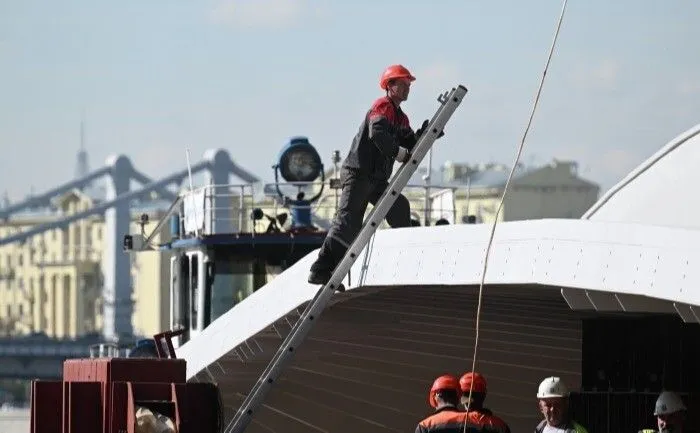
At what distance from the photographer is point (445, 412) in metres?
12.8

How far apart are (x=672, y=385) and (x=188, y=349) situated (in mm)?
5729

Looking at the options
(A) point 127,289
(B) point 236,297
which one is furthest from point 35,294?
(B) point 236,297

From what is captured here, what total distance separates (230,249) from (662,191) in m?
7.40

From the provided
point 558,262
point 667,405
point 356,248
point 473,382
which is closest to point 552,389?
point 473,382

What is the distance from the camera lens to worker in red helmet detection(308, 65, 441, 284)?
15.1 metres

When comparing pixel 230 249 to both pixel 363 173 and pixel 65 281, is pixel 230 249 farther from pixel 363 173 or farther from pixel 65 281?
pixel 65 281

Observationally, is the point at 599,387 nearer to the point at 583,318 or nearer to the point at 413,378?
the point at 583,318

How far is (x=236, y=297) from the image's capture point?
24.2 m

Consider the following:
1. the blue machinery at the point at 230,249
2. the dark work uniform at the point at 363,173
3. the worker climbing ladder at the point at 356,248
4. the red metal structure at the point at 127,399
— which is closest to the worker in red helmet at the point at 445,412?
the worker climbing ladder at the point at 356,248

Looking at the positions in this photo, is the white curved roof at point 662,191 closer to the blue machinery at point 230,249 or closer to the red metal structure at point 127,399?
the red metal structure at point 127,399

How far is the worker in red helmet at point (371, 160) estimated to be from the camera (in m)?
15.1

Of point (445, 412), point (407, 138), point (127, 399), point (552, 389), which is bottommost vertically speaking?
point (127, 399)

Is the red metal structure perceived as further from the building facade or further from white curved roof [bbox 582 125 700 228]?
the building facade

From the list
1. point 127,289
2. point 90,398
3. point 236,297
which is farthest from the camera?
point 127,289
